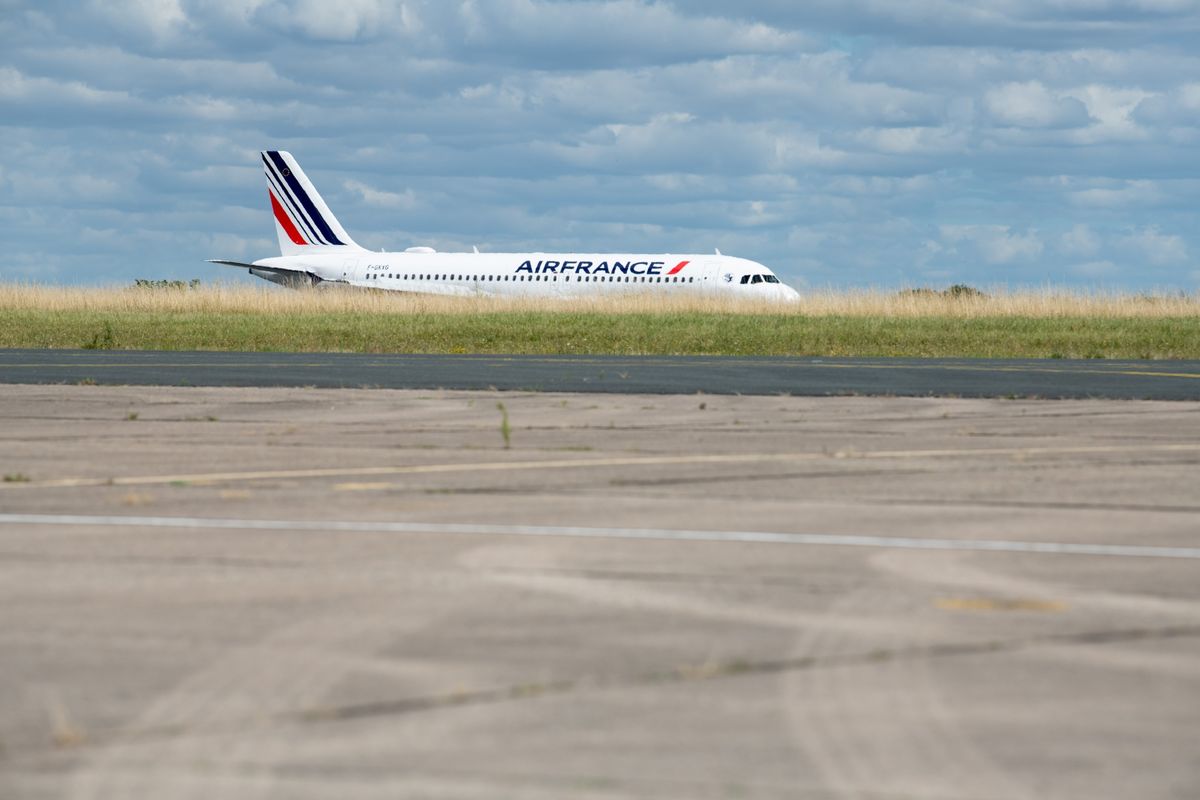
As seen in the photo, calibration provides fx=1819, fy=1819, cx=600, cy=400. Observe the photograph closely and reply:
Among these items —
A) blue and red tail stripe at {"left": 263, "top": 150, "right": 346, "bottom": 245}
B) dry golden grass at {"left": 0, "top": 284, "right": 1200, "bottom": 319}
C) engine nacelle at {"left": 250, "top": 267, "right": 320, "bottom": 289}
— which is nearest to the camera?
dry golden grass at {"left": 0, "top": 284, "right": 1200, "bottom": 319}

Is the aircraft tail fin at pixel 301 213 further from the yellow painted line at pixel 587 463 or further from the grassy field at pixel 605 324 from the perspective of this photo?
the yellow painted line at pixel 587 463

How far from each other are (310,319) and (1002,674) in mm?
40643

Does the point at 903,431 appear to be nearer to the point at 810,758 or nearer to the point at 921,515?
the point at 921,515

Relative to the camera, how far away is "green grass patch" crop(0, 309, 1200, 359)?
34906 mm

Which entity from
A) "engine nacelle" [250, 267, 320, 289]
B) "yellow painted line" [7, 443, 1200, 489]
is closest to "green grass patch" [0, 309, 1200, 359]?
"yellow painted line" [7, 443, 1200, 489]

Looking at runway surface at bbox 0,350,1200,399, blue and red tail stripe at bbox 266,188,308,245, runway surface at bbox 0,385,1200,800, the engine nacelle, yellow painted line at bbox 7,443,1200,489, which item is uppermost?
→ blue and red tail stripe at bbox 266,188,308,245

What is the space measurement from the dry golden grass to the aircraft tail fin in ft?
51.3

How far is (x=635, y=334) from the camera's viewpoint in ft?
125

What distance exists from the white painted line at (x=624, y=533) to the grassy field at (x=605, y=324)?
2408cm

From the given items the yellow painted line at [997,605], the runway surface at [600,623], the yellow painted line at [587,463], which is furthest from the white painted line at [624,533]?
the yellow painted line at [587,463]

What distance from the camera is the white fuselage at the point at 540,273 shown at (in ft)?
194

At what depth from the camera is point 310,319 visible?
45.8 m

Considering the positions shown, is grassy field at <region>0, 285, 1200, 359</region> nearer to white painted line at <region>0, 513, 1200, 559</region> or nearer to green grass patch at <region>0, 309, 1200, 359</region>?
green grass patch at <region>0, 309, 1200, 359</region>

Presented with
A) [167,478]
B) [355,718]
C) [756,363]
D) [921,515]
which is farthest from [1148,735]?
[756,363]
